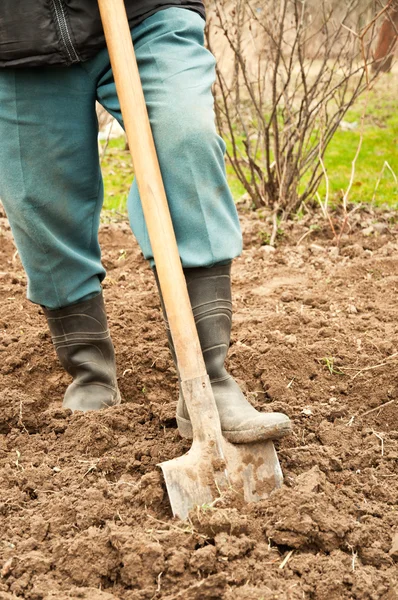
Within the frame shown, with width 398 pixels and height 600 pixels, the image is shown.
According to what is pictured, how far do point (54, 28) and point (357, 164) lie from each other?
551 centimetres

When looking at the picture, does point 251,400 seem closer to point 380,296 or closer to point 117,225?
point 380,296

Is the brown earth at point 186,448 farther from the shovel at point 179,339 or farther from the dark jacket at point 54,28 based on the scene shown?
the dark jacket at point 54,28

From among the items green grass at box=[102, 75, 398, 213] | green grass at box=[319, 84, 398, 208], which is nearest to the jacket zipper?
green grass at box=[102, 75, 398, 213]

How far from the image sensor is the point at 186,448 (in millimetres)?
2270

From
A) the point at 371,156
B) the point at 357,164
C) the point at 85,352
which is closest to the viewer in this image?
the point at 85,352

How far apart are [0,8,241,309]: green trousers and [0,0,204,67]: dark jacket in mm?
53

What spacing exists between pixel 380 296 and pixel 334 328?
0.57 metres

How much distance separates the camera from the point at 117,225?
4.89 metres

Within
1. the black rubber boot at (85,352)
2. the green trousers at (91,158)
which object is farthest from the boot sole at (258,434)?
the black rubber boot at (85,352)

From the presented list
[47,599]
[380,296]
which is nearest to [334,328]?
[380,296]

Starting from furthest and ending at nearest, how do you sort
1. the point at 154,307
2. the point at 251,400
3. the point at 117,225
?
1. the point at 117,225
2. the point at 154,307
3. the point at 251,400

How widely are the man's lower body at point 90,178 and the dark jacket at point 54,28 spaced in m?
0.06

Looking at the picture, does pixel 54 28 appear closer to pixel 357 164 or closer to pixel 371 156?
pixel 357 164

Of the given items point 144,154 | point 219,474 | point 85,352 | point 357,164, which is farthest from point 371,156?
point 219,474
